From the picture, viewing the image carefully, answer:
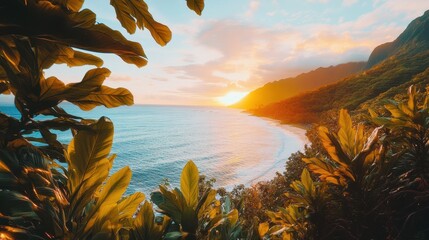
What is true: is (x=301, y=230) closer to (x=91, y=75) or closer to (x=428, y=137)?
(x=428, y=137)

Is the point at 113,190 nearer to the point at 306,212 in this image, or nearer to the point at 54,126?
the point at 54,126

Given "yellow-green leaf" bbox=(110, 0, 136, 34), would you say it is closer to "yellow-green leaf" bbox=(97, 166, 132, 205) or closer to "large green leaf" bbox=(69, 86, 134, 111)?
"large green leaf" bbox=(69, 86, 134, 111)

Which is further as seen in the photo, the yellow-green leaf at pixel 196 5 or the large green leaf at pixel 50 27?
the yellow-green leaf at pixel 196 5

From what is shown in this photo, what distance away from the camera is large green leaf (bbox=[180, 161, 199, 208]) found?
1.02 metres

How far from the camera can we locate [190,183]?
103cm

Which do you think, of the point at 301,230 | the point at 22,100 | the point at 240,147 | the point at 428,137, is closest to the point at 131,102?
the point at 22,100

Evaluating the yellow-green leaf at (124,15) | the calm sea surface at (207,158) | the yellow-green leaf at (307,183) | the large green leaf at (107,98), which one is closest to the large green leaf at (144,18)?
the yellow-green leaf at (124,15)

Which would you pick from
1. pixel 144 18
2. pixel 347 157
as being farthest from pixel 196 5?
pixel 347 157

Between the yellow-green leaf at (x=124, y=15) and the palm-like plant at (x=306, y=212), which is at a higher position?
the yellow-green leaf at (x=124, y=15)

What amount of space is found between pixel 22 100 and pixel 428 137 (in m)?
2.91

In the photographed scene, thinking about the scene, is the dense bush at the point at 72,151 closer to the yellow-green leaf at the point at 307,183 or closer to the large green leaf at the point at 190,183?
the large green leaf at the point at 190,183

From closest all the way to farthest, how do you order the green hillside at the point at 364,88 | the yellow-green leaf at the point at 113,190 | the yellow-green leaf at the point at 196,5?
the yellow-green leaf at the point at 113,190 → the yellow-green leaf at the point at 196,5 → the green hillside at the point at 364,88

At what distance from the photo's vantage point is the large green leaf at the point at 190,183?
102 cm

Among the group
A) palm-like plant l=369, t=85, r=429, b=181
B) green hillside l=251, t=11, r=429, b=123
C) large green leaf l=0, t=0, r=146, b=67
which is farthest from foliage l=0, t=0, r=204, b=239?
green hillside l=251, t=11, r=429, b=123
